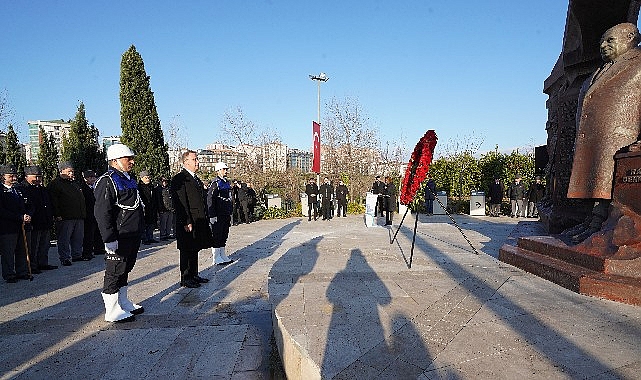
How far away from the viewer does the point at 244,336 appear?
397 cm

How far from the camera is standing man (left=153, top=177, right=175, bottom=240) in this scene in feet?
36.0

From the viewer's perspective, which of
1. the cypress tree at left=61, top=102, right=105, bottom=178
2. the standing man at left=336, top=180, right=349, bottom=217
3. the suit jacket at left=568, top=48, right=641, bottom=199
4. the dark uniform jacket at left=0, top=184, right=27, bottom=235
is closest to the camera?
the suit jacket at left=568, top=48, right=641, bottom=199

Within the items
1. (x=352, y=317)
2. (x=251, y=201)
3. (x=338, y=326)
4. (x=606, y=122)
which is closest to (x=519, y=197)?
(x=251, y=201)

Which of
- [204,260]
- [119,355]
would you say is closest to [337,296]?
[119,355]

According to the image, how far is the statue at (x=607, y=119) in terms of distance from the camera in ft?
13.8

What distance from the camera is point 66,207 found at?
774 centimetres

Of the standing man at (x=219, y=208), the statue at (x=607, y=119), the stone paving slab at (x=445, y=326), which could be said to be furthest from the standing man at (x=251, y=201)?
the statue at (x=607, y=119)

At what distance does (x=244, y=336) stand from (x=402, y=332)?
1.86m

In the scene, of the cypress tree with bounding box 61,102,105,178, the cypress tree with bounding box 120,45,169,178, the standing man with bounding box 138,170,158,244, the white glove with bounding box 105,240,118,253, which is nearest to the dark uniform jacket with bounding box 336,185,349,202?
the standing man with bounding box 138,170,158,244

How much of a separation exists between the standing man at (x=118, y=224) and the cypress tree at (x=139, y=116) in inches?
625

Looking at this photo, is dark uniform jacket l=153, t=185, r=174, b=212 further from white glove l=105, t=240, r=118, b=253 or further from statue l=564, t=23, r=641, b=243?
statue l=564, t=23, r=641, b=243

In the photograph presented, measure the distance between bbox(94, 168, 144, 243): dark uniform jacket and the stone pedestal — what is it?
16.2 feet

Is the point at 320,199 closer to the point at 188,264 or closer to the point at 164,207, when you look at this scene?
the point at 164,207

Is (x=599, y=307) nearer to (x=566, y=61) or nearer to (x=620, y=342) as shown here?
(x=620, y=342)
